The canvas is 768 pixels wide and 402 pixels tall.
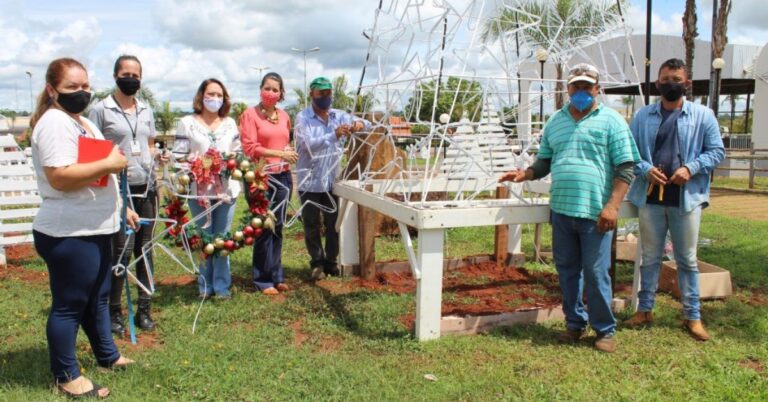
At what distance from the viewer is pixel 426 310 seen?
3895mm

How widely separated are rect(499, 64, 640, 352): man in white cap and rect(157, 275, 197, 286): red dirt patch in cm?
350

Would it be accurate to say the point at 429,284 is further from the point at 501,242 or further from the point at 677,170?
the point at 501,242

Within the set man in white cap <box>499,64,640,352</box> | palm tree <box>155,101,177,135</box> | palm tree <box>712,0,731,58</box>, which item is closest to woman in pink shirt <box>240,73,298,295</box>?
man in white cap <box>499,64,640,352</box>

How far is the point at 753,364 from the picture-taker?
11.9 ft

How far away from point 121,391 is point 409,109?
9.49 ft

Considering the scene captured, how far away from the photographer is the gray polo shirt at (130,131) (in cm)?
391

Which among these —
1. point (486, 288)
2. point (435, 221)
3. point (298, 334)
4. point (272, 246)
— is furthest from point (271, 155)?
point (486, 288)

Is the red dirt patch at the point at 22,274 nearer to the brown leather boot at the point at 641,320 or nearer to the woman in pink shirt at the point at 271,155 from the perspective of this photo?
the woman in pink shirt at the point at 271,155

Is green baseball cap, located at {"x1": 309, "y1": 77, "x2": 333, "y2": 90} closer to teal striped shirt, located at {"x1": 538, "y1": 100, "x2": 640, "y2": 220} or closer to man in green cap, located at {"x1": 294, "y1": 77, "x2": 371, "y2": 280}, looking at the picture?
man in green cap, located at {"x1": 294, "y1": 77, "x2": 371, "y2": 280}

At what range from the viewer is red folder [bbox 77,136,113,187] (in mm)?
2943

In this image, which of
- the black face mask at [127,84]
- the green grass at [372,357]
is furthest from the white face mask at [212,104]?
the green grass at [372,357]

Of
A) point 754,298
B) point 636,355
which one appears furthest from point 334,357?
point 754,298

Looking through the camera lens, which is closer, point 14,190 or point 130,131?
point 130,131

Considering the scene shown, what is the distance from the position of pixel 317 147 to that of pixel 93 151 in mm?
2451
